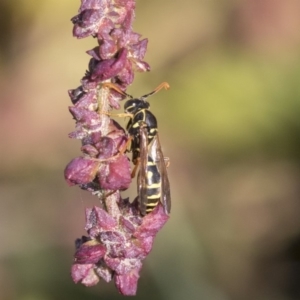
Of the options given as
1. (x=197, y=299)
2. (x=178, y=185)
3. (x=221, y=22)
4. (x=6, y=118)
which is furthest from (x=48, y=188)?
(x=221, y=22)

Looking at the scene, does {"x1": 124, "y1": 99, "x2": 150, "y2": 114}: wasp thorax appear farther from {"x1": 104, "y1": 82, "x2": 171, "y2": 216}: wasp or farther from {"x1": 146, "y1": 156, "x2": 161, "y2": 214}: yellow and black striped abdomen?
{"x1": 146, "y1": 156, "x2": 161, "y2": 214}: yellow and black striped abdomen

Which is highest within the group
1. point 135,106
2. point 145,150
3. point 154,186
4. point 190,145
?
point 190,145

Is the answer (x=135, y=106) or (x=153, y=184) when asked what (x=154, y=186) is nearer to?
(x=153, y=184)

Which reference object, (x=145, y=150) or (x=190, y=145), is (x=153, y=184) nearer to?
(x=145, y=150)

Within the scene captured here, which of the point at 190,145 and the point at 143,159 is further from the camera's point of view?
the point at 190,145

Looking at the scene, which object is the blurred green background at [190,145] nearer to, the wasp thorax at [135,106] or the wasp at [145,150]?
the wasp at [145,150]

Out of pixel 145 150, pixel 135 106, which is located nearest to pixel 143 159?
pixel 145 150

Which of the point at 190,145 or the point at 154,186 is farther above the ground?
the point at 190,145

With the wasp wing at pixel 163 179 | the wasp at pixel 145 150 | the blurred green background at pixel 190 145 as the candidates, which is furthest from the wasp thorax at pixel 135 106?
the blurred green background at pixel 190 145

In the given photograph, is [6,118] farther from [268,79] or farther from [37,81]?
[268,79]
